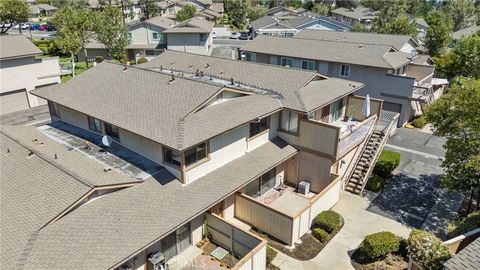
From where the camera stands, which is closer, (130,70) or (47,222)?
(47,222)

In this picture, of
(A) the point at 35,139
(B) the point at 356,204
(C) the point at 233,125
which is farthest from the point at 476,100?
(A) the point at 35,139

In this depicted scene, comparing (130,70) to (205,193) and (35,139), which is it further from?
(205,193)

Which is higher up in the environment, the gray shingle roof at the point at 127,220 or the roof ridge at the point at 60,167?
the roof ridge at the point at 60,167

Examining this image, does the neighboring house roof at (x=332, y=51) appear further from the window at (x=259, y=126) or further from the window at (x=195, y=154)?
the window at (x=195, y=154)

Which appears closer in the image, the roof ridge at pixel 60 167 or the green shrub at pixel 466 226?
the roof ridge at pixel 60 167

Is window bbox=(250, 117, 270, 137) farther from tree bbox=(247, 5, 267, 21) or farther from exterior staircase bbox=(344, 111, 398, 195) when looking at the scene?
tree bbox=(247, 5, 267, 21)

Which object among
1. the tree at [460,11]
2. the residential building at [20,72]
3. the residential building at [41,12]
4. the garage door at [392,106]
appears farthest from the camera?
the residential building at [41,12]

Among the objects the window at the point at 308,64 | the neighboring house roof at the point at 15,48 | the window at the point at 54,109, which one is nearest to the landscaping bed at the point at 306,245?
the window at the point at 54,109

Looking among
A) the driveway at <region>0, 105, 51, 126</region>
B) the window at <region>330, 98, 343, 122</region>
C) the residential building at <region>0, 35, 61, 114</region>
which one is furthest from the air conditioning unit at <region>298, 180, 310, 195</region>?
the residential building at <region>0, 35, 61, 114</region>
